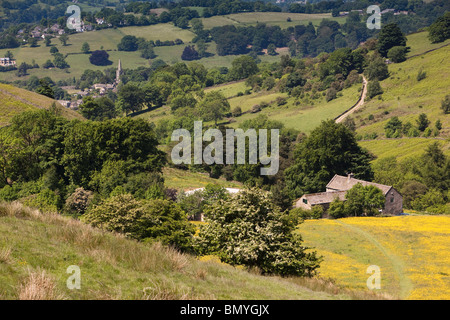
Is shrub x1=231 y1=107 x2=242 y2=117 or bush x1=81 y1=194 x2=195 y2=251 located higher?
bush x1=81 y1=194 x2=195 y2=251

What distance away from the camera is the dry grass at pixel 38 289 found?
41.1 ft

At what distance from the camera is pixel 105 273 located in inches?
613

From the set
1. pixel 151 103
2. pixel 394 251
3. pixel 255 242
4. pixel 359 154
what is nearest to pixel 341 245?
pixel 394 251

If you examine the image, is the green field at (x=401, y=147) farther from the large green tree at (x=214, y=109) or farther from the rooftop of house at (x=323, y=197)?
the large green tree at (x=214, y=109)

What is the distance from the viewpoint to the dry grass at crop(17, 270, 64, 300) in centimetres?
1254

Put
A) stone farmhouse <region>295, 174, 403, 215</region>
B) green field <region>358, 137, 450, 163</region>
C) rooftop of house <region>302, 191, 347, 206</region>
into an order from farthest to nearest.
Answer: green field <region>358, 137, 450, 163</region> → rooftop of house <region>302, 191, 347, 206</region> → stone farmhouse <region>295, 174, 403, 215</region>

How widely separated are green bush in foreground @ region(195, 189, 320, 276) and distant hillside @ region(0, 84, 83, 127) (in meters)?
55.0

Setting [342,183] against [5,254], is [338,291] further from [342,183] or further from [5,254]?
[342,183]

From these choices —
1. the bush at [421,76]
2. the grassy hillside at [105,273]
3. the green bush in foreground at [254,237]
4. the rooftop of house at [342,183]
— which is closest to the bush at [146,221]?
the green bush in foreground at [254,237]

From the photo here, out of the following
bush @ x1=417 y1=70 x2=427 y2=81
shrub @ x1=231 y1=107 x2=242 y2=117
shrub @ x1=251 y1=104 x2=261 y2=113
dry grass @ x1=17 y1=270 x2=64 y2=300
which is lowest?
shrub @ x1=231 y1=107 x2=242 y2=117

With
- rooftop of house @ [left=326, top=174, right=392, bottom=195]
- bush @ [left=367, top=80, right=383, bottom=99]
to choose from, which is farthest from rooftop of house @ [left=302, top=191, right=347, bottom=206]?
bush @ [left=367, top=80, right=383, bottom=99]

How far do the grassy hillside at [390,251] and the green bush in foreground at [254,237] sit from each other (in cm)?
564

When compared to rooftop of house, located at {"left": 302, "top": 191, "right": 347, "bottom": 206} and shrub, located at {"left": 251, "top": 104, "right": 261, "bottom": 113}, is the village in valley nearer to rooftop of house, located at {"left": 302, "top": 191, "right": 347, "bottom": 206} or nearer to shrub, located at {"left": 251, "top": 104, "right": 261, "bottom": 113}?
rooftop of house, located at {"left": 302, "top": 191, "right": 347, "bottom": 206}
